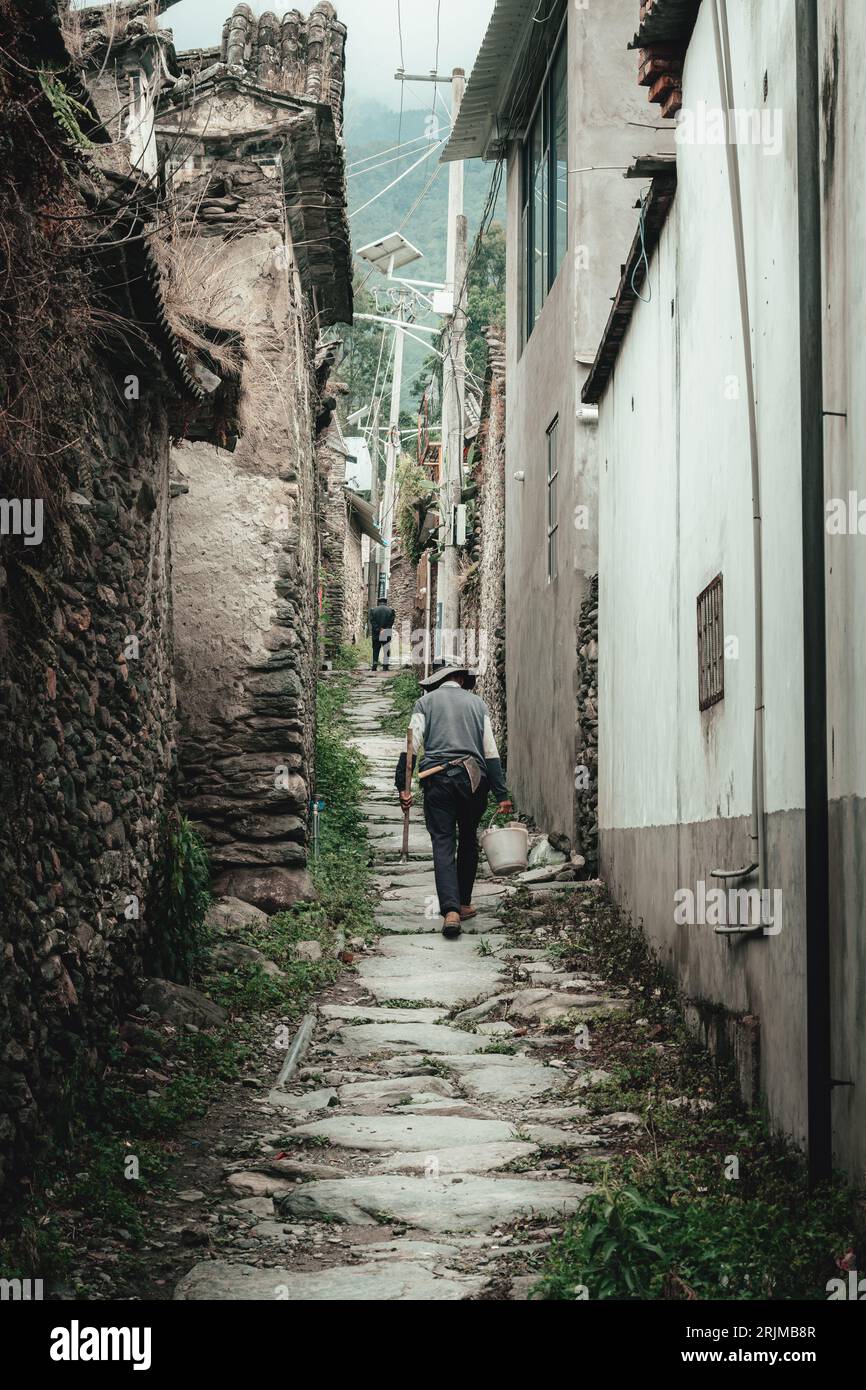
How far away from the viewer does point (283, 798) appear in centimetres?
973

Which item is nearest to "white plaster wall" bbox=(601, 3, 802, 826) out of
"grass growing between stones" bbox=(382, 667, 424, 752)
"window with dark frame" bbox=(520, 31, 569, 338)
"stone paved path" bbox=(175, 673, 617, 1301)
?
"stone paved path" bbox=(175, 673, 617, 1301)

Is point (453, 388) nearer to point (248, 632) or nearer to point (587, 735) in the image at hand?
point (587, 735)

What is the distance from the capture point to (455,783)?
9859 millimetres

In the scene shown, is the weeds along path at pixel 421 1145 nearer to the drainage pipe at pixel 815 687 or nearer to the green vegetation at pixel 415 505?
the drainage pipe at pixel 815 687

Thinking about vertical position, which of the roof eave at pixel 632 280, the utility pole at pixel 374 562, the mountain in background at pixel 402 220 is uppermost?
the mountain in background at pixel 402 220

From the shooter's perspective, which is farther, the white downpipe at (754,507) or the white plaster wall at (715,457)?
the white downpipe at (754,507)

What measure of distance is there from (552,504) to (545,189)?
10.6ft

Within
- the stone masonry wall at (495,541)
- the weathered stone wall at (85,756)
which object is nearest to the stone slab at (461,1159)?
the weathered stone wall at (85,756)

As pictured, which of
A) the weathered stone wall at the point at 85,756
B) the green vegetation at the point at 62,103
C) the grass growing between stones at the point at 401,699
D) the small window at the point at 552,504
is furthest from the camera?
the grass growing between stones at the point at 401,699

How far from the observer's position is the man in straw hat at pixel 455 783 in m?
9.73

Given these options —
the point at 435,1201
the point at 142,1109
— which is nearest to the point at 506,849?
the point at 142,1109

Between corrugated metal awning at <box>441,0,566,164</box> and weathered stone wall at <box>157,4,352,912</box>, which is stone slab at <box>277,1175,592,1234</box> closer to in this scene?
weathered stone wall at <box>157,4,352,912</box>

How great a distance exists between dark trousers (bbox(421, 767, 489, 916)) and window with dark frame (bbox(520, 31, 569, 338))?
4.93m

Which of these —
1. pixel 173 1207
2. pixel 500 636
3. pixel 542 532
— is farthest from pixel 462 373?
pixel 173 1207
